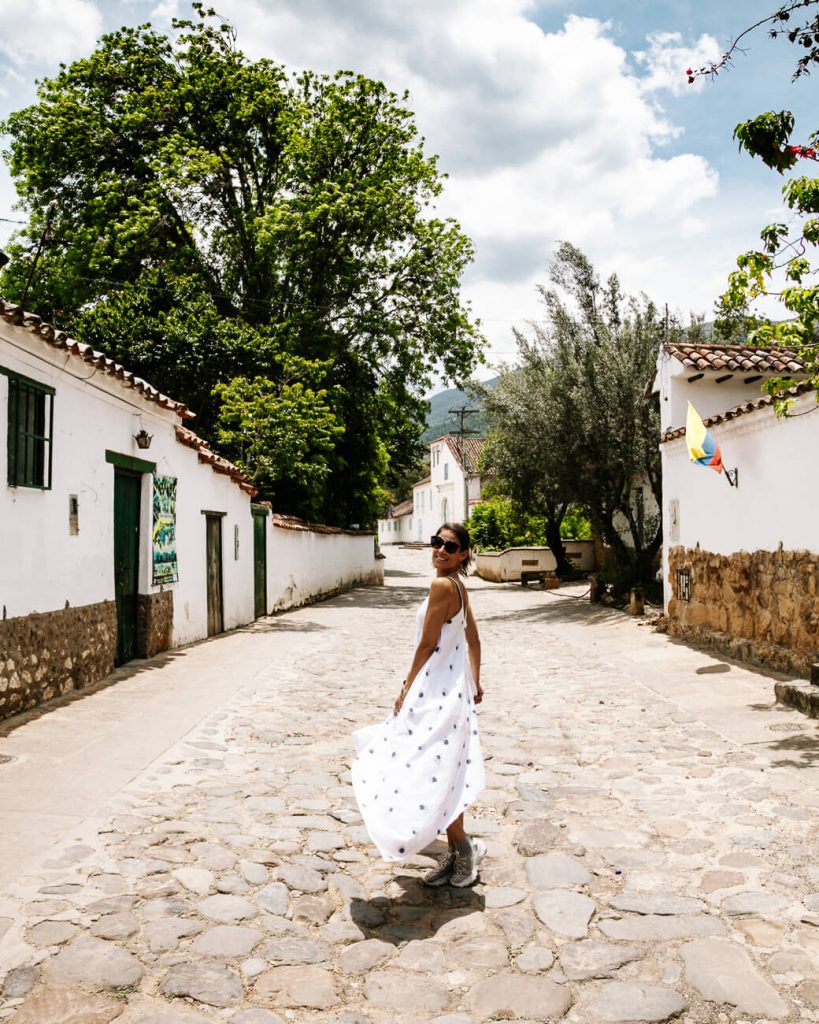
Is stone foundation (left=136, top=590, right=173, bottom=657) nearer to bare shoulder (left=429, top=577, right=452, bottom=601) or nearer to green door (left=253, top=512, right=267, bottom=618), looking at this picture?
green door (left=253, top=512, right=267, bottom=618)

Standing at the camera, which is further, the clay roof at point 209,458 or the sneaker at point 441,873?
the clay roof at point 209,458

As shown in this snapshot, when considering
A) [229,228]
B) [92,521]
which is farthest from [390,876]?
[229,228]

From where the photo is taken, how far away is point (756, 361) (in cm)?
1361

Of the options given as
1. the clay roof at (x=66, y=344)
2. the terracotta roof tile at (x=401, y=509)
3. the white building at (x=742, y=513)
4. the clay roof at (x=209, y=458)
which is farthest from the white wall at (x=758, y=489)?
the terracotta roof tile at (x=401, y=509)

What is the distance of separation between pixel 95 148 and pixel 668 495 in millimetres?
19684

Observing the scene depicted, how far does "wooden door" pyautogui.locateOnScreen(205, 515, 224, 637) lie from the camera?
1437cm

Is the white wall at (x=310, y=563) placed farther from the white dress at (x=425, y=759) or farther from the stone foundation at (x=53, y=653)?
the white dress at (x=425, y=759)

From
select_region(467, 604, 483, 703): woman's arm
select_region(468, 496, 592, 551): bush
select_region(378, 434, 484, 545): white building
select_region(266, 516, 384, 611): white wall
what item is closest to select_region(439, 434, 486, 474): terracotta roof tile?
select_region(378, 434, 484, 545): white building

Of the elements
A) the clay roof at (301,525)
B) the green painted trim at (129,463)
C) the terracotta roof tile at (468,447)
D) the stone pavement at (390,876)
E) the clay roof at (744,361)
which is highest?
the terracotta roof tile at (468,447)

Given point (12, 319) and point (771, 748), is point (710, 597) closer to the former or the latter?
point (771, 748)

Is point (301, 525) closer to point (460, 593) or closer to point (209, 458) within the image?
point (209, 458)

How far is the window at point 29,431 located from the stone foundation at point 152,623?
10.4 ft

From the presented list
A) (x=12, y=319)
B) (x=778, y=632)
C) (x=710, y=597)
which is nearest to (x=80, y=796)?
(x=12, y=319)

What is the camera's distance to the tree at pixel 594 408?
18094 mm
